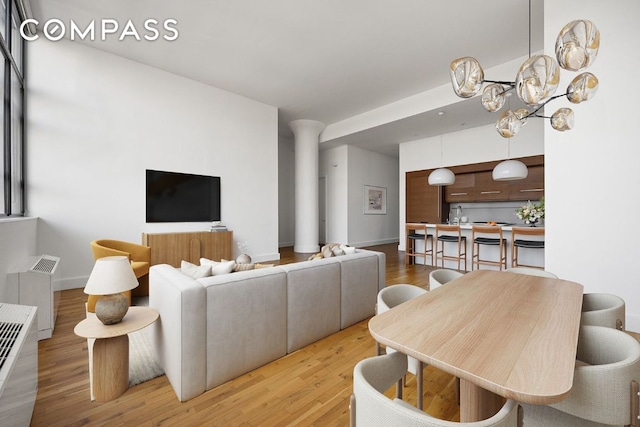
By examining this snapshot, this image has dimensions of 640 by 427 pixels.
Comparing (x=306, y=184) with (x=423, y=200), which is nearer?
(x=423, y=200)

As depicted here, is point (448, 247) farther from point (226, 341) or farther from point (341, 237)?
point (226, 341)

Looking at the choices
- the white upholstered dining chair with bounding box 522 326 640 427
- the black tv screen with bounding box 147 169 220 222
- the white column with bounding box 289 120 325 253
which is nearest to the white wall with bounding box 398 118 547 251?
the white column with bounding box 289 120 325 253

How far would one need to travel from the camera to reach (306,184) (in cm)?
699

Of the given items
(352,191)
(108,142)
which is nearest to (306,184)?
(352,191)

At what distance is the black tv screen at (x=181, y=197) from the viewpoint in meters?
4.48

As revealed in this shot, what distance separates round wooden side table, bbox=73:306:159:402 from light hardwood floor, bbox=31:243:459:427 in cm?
6

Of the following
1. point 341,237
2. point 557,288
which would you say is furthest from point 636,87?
point 341,237

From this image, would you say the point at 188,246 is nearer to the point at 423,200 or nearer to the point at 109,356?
the point at 109,356

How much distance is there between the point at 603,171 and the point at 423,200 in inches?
157

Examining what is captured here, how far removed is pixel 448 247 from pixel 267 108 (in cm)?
478

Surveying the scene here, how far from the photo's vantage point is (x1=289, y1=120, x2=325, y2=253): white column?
699 cm

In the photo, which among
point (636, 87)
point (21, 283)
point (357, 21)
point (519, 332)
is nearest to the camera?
point (519, 332)

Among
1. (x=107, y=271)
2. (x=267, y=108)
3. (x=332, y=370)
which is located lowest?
(x=332, y=370)

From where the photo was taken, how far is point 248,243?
5641 mm
